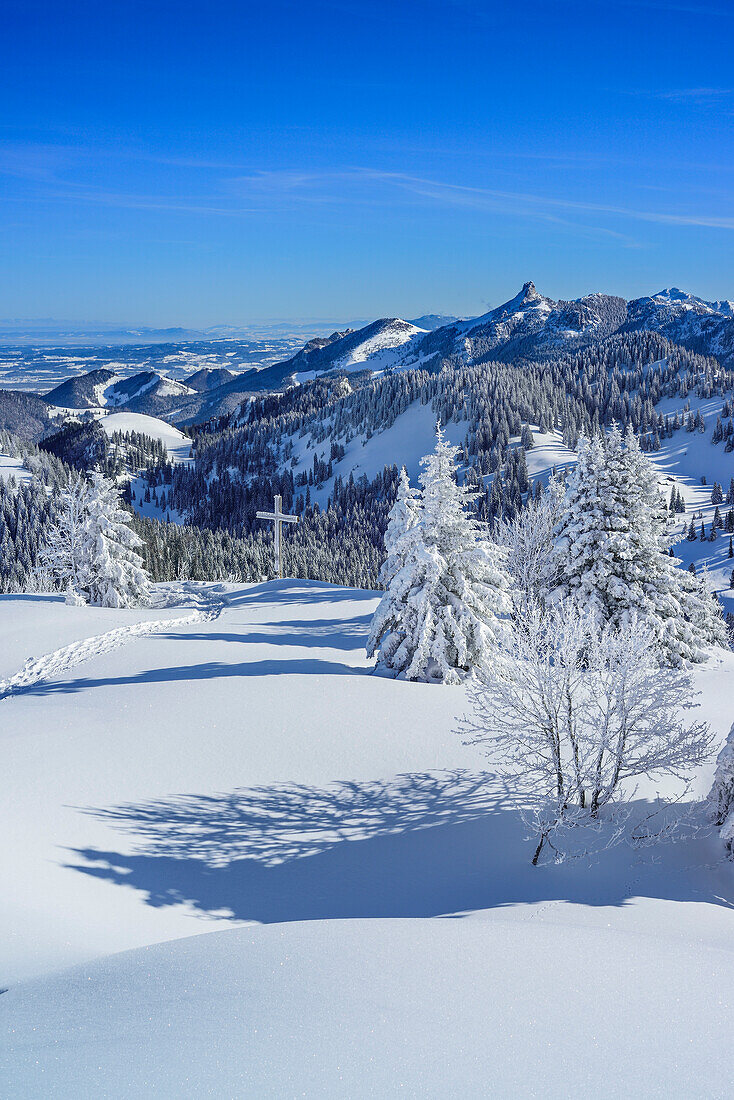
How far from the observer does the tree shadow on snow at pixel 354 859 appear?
9.80 m

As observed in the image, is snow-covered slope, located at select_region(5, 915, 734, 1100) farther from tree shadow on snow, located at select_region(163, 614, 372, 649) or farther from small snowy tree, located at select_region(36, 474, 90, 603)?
small snowy tree, located at select_region(36, 474, 90, 603)

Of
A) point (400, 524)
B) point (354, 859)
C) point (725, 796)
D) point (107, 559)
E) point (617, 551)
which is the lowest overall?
point (354, 859)

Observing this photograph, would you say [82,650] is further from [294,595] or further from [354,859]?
[354,859]

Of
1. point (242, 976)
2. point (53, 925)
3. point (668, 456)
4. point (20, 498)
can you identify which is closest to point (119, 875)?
point (53, 925)

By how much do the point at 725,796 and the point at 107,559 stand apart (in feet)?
115

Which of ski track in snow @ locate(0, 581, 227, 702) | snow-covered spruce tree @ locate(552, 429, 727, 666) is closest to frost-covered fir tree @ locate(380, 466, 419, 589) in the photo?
snow-covered spruce tree @ locate(552, 429, 727, 666)

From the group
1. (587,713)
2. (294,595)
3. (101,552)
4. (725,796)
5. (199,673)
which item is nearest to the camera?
(725,796)

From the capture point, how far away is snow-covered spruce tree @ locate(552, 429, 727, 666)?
2322 centimetres

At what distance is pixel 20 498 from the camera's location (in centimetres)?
14488

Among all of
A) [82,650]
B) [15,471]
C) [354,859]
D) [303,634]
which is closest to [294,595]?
[303,634]

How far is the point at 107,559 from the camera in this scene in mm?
38375

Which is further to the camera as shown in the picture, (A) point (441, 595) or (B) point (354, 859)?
(A) point (441, 595)

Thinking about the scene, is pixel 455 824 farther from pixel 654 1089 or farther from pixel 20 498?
pixel 20 498

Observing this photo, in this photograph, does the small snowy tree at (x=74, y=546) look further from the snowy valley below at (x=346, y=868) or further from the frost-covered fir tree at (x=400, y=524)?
the frost-covered fir tree at (x=400, y=524)
